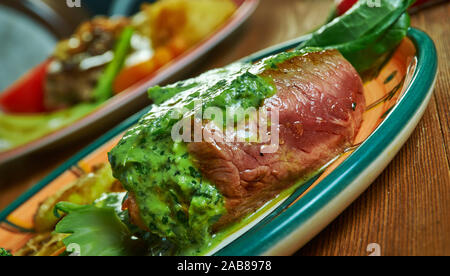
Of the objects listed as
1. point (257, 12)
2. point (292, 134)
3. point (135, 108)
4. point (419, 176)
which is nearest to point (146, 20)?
point (257, 12)

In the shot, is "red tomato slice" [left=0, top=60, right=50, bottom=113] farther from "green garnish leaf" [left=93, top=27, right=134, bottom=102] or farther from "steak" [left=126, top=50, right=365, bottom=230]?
"steak" [left=126, top=50, right=365, bottom=230]

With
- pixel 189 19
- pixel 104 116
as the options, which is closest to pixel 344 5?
pixel 104 116

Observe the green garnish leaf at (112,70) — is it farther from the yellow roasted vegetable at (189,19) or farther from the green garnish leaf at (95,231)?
the green garnish leaf at (95,231)

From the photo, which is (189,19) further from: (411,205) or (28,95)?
(411,205)

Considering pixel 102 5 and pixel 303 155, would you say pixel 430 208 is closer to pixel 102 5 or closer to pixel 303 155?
pixel 303 155

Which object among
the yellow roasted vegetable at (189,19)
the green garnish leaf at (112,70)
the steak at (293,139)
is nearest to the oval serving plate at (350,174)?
the steak at (293,139)
